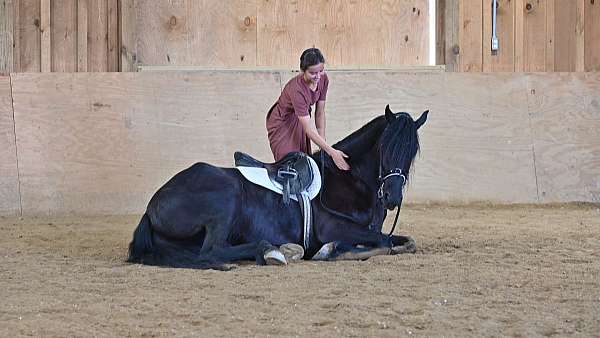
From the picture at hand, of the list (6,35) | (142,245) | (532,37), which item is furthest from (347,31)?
(142,245)

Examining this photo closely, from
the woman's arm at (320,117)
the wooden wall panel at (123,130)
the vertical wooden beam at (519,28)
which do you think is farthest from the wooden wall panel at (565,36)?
the woman's arm at (320,117)

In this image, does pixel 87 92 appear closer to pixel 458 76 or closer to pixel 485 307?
pixel 458 76

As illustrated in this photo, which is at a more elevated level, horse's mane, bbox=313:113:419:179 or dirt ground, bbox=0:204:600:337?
horse's mane, bbox=313:113:419:179

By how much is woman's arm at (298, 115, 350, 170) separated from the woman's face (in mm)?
249

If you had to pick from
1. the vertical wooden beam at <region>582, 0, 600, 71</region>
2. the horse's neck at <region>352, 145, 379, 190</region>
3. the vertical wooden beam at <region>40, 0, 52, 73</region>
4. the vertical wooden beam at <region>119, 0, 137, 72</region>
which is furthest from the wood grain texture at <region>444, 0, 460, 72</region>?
the horse's neck at <region>352, 145, 379, 190</region>

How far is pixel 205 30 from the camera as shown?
11.2m

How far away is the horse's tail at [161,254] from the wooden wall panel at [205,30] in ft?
18.8

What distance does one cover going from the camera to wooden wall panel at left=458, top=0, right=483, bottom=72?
10.3m

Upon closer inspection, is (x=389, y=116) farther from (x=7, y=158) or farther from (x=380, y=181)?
(x=7, y=158)

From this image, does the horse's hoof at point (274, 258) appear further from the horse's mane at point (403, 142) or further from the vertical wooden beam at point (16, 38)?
the vertical wooden beam at point (16, 38)

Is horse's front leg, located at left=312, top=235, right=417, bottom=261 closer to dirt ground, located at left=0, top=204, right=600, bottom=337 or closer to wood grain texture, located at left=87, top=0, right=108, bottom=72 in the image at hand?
dirt ground, located at left=0, top=204, right=600, bottom=337

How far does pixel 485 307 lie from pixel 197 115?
5241 mm

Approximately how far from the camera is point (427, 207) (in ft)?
28.8

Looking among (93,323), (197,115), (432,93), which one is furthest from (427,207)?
(93,323)
